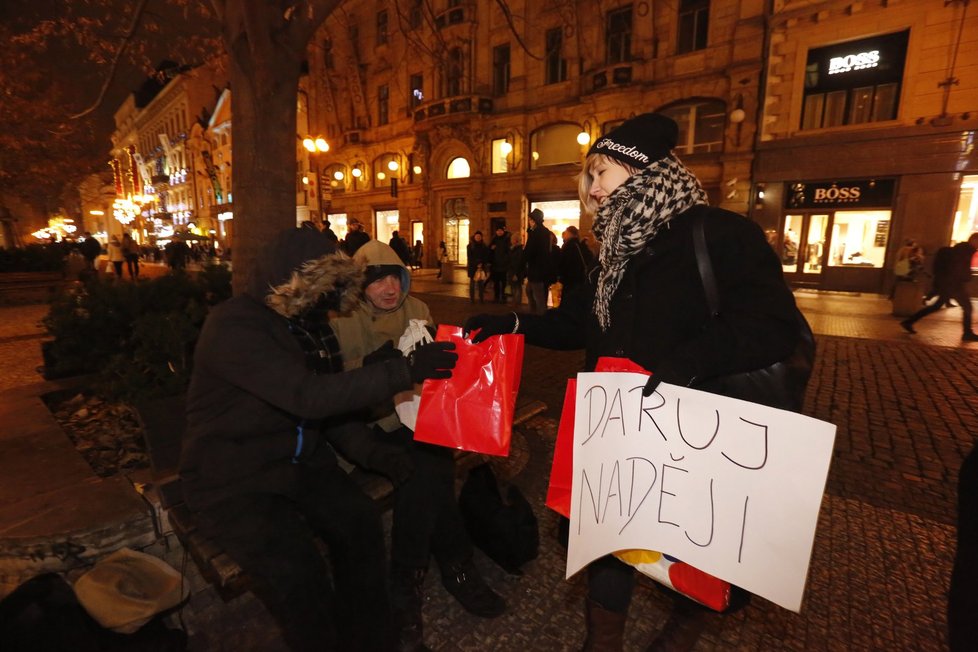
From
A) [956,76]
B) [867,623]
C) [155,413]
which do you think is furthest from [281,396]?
[956,76]

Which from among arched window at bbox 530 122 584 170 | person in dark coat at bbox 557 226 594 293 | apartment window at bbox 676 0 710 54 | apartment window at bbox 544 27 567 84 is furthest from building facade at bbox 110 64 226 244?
person in dark coat at bbox 557 226 594 293

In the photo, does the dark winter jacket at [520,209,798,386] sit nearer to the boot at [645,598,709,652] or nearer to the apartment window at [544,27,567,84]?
the boot at [645,598,709,652]

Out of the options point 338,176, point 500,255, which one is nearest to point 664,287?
point 500,255

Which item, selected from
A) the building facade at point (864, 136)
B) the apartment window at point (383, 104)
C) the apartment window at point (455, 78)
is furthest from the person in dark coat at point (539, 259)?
the apartment window at point (383, 104)

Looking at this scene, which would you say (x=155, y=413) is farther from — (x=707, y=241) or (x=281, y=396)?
(x=707, y=241)

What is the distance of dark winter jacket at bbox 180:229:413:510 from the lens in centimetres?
171

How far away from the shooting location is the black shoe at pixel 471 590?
7.29 ft

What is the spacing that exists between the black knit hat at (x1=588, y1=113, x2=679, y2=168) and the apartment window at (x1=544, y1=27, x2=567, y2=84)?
21.2 m

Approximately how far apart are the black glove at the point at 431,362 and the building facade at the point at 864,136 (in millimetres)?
17197

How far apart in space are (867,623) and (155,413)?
12.1ft

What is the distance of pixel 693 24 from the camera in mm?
17047

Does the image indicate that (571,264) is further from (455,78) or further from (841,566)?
(455,78)

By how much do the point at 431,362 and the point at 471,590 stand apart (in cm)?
124

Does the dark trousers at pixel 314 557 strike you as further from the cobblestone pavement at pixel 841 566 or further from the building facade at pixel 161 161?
the building facade at pixel 161 161
